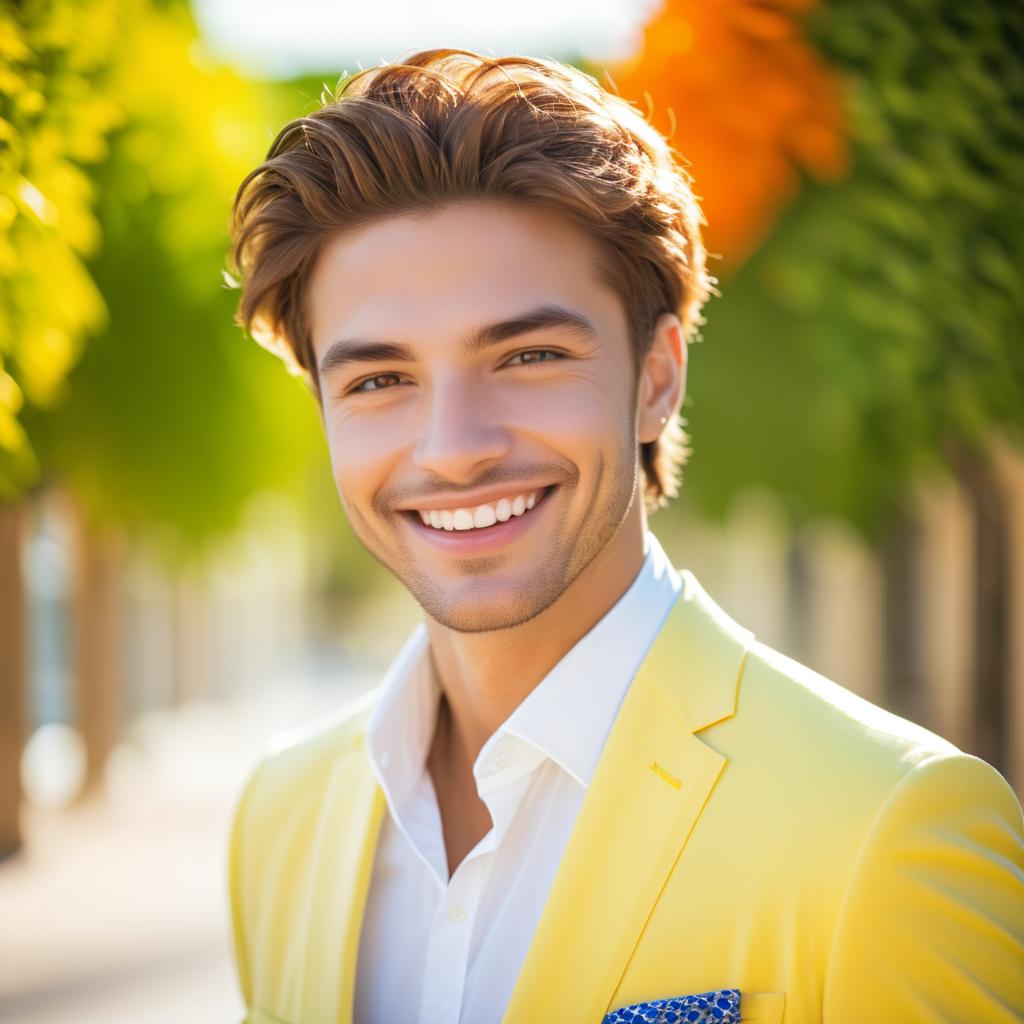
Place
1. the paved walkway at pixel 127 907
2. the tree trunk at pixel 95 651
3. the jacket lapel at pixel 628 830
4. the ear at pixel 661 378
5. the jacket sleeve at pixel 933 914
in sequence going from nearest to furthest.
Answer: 1. the jacket sleeve at pixel 933 914
2. the jacket lapel at pixel 628 830
3. the ear at pixel 661 378
4. the paved walkway at pixel 127 907
5. the tree trunk at pixel 95 651

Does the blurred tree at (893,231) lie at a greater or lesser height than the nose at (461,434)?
greater

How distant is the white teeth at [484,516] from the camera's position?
2158 mm

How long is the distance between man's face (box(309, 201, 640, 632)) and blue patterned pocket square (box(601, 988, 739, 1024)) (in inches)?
26.2

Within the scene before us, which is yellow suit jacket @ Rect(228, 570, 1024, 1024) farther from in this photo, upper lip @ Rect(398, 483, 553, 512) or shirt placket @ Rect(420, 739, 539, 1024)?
upper lip @ Rect(398, 483, 553, 512)

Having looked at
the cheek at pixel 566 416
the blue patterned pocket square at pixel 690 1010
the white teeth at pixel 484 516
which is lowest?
the blue patterned pocket square at pixel 690 1010

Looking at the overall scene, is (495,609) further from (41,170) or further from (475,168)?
(41,170)

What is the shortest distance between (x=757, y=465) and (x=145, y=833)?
280 inches

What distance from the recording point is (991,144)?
3.18m

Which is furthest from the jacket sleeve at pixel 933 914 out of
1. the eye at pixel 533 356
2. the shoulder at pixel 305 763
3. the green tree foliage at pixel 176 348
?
the green tree foliage at pixel 176 348

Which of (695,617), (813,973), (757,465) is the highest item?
(757,465)

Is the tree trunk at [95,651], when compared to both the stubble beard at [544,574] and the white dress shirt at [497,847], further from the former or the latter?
the stubble beard at [544,574]

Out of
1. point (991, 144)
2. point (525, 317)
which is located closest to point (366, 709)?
point (525, 317)

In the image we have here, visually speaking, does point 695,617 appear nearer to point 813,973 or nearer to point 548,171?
point 813,973

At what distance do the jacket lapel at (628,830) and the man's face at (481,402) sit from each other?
0.27 metres
